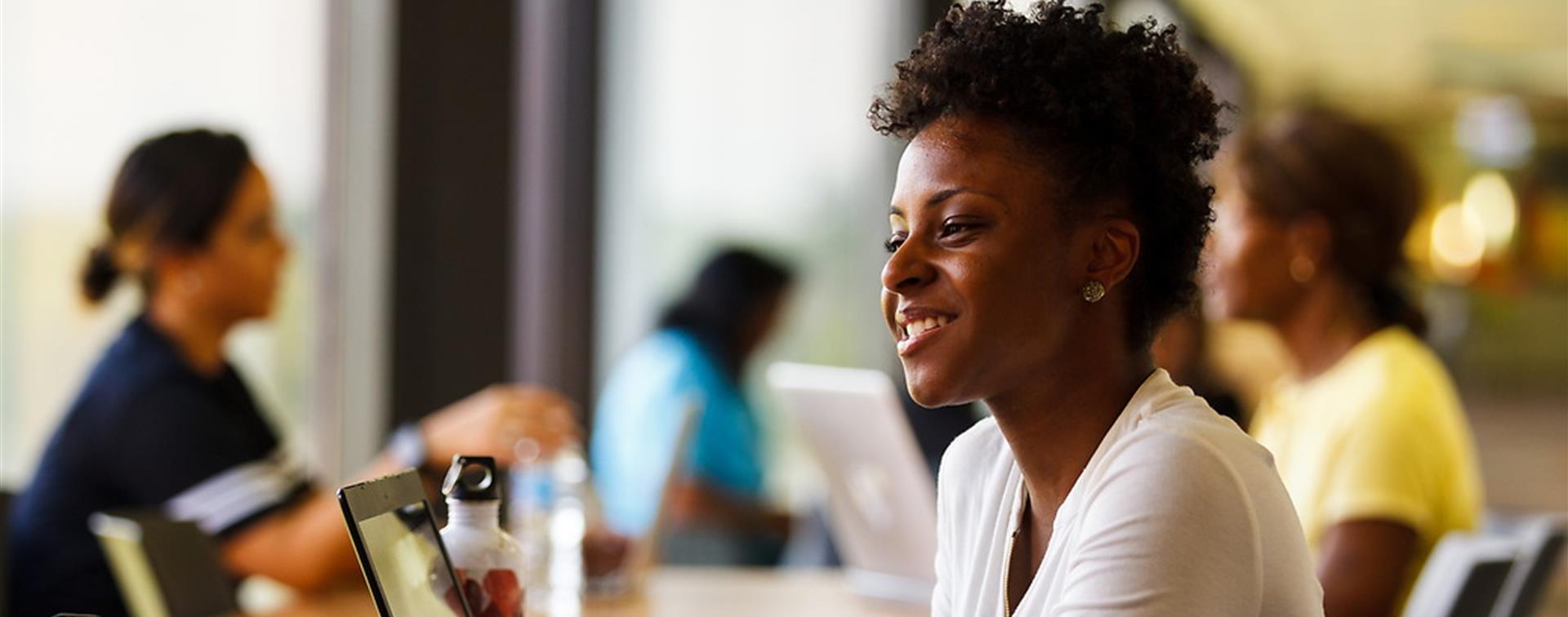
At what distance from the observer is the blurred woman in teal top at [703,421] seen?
465 cm

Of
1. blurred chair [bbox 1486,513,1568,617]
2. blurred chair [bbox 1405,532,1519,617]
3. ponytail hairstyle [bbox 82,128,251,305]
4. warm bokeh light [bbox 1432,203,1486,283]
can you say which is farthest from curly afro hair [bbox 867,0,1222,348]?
warm bokeh light [bbox 1432,203,1486,283]

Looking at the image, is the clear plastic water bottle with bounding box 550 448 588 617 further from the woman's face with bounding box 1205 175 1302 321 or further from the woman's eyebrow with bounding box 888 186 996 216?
the woman's eyebrow with bounding box 888 186 996 216

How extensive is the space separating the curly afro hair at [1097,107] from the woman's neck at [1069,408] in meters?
0.04

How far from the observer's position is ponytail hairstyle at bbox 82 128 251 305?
273 cm

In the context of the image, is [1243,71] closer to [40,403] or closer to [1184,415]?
[40,403]

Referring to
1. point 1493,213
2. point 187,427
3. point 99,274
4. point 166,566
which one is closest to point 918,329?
point 166,566

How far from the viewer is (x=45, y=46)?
120 inches

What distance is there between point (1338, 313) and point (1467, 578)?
0.70 metres

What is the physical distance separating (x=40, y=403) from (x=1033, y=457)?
2.33m

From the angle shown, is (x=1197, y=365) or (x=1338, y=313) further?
(x=1197, y=365)

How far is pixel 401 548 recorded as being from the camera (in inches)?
49.1

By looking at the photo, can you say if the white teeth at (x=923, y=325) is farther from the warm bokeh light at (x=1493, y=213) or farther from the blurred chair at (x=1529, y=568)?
the warm bokeh light at (x=1493, y=213)

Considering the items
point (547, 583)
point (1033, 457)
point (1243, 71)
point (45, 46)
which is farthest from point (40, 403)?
point (1243, 71)

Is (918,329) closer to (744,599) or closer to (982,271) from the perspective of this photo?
(982,271)
